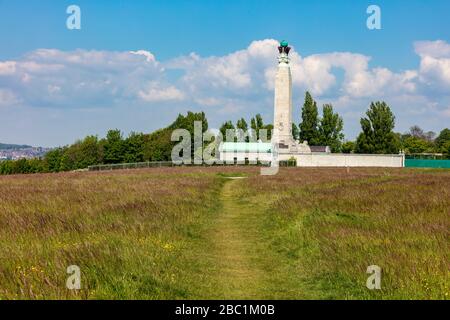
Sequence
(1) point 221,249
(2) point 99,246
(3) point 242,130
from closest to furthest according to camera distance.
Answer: (2) point 99,246
(1) point 221,249
(3) point 242,130

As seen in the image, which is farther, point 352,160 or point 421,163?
point 421,163

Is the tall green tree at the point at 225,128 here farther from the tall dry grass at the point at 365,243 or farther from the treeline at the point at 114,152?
the tall dry grass at the point at 365,243

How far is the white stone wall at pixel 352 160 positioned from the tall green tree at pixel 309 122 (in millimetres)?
15036

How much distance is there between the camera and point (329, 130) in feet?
354

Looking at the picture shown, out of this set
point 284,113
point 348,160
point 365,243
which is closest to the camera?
point 365,243

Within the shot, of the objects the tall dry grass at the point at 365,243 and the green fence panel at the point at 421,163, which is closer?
the tall dry grass at the point at 365,243

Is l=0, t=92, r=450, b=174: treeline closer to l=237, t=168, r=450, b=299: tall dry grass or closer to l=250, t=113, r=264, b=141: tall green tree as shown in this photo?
l=250, t=113, r=264, b=141: tall green tree

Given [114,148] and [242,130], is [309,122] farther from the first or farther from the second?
[114,148]

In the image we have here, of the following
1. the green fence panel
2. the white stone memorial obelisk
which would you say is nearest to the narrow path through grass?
the green fence panel

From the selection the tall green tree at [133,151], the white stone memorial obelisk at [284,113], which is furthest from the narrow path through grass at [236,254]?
the white stone memorial obelisk at [284,113]

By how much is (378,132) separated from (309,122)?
16431mm

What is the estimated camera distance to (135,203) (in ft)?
54.8

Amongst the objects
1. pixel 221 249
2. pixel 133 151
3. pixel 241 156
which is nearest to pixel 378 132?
pixel 241 156

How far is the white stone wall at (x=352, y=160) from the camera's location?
294 feet
